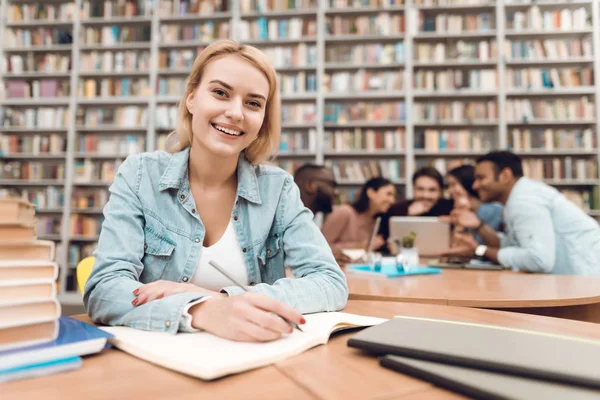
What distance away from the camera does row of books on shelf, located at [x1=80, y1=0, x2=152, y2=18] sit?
4914 mm

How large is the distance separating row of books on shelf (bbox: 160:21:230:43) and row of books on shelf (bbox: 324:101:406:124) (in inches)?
60.2

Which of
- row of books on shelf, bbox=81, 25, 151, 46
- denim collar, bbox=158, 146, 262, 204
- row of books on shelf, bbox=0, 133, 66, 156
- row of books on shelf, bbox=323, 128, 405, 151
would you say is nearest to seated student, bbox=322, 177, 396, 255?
row of books on shelf, bbox=323, 128, 405, 151

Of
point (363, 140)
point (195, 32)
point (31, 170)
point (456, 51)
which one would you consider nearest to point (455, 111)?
point (456, 51)

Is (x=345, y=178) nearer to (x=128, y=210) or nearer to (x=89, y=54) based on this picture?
(x=89, y=54)

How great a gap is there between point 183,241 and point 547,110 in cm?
460

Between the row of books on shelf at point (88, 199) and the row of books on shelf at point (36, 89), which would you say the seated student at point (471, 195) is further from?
the row of books on shelf at point (36, 89)

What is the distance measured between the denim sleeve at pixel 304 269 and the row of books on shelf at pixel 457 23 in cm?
409

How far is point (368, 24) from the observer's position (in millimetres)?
4680

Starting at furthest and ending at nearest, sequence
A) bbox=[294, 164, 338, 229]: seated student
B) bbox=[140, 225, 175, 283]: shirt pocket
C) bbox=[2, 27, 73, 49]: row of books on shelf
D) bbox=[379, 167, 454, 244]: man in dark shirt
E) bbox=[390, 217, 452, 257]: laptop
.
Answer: bbox=[2, 27, 73, 49]: row of books on shelf < bbox=[379, 167, 454, 244]: man in dark shirt < bbox=[294, 164, 338, 229]: seated student < bbox=[390, 217, 452, 257]: laptop < bbox=[140, 225, 175, 283]: shirt pocket

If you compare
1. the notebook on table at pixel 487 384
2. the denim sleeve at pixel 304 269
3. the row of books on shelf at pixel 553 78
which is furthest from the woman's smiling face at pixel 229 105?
the row of books on shelf at pixel 553 78

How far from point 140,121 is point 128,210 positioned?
14.0ft

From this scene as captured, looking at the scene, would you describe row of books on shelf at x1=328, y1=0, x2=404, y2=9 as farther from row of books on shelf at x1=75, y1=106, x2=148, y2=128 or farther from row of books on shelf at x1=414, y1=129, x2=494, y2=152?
row of books on shelf at x1=75, y1=106, x2=148, y2=128

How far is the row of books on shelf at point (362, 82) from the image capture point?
4.64 m

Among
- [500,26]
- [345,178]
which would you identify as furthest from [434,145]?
[500,26]
